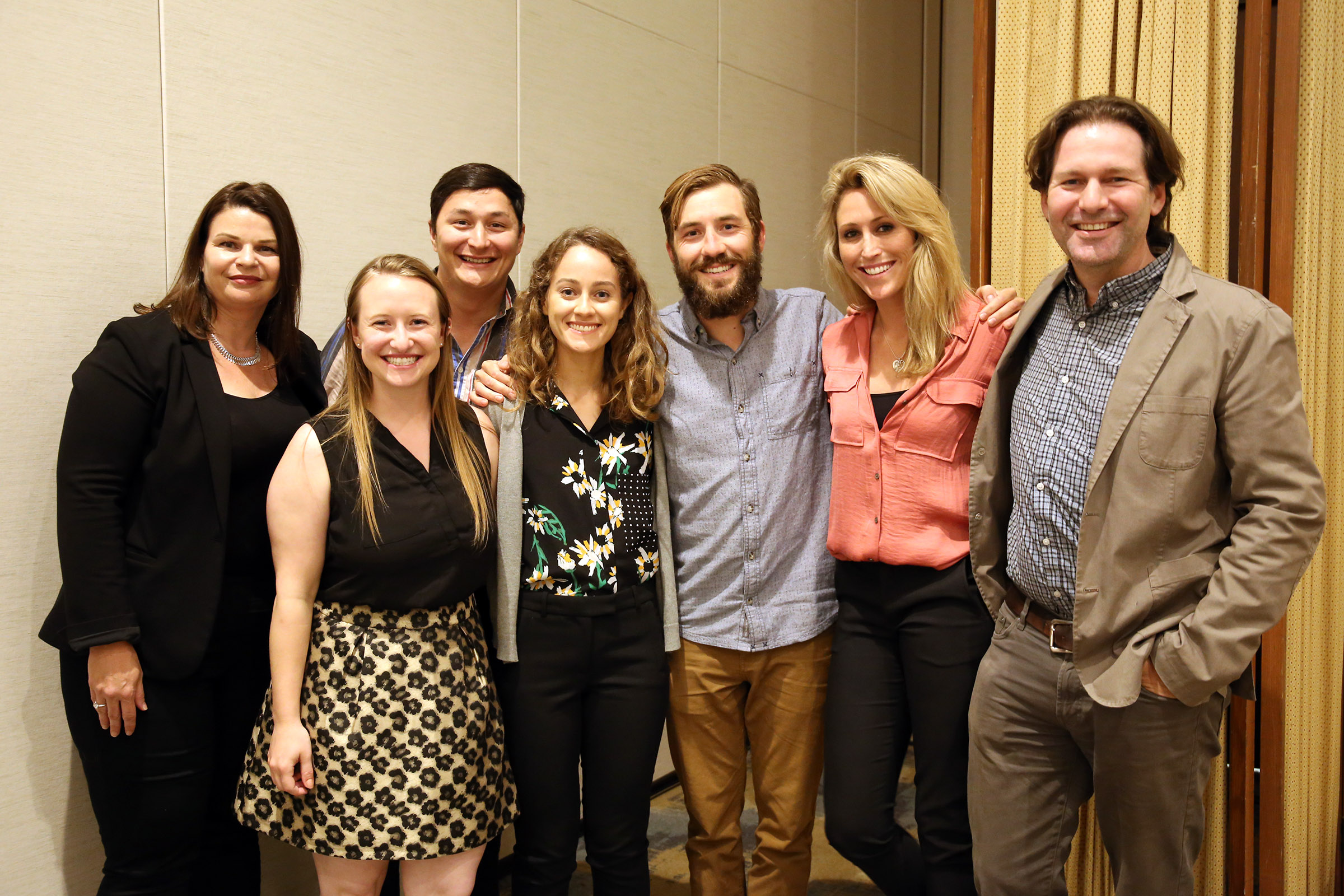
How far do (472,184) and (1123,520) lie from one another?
6.06 feet

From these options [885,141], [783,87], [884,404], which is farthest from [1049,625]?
[885,141]

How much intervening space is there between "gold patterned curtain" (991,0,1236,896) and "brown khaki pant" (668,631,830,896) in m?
0.95

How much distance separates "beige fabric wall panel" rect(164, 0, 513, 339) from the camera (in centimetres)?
240

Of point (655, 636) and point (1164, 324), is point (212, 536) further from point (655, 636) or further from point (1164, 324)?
point (1164, 324)

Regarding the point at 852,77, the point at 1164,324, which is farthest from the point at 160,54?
the point at 852,77

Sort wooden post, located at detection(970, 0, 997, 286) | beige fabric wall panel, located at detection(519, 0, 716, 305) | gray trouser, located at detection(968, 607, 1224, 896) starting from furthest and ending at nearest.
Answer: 1. beige fabric wall panel, located at detection(519, 0, 716, 305)
2. wooden post, located at detection(970, 0, 997, 286)
3. gray trouser, located at detection(968, 607, 1224, 896)

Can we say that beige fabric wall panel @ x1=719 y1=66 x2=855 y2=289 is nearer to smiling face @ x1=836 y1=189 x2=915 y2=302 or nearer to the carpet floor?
smiling face @ x1=836 y1=189 x2=915 y2=302

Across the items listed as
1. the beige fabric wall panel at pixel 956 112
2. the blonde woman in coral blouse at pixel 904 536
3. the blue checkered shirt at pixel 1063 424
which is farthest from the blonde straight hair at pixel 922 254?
the beige fabric wall panel at pixel 956 112

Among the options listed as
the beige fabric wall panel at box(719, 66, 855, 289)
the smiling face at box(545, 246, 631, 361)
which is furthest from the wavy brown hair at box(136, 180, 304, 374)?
the beige fabric wall panel at box(719, 66, 855, 289)

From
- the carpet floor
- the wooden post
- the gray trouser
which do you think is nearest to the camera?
the gray trouser

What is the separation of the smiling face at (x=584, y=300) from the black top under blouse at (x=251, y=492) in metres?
0.66

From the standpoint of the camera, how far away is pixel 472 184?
2.59m

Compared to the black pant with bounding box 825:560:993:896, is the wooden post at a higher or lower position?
higher

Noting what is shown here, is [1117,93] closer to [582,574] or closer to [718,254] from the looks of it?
[718,254]
